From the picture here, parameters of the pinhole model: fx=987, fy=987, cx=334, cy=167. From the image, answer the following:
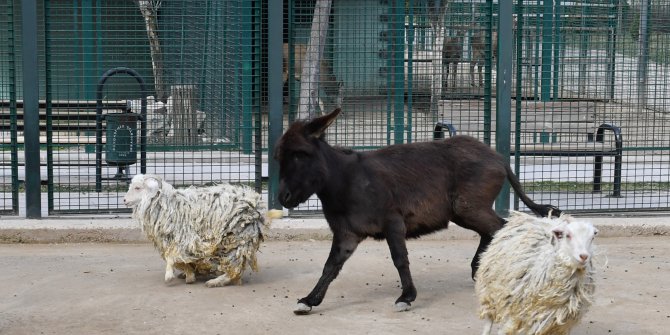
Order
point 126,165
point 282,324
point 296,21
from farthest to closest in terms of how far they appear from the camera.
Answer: point 126,165 → point 296,21 → point 282,324

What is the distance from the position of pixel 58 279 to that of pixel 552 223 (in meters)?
3.89

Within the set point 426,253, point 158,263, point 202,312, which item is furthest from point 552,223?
point 158,263

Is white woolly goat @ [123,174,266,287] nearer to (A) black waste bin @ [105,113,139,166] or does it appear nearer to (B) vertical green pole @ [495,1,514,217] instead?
(A) black waste bin @ [105,113,139,166]

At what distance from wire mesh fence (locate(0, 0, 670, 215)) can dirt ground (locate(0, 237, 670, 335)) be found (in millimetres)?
1232

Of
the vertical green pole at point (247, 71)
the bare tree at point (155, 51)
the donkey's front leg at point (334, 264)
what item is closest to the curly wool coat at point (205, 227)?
the donkey's front leg at point (334, 264)

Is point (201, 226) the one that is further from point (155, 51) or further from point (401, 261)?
point (155, 51)

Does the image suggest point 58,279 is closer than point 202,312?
No

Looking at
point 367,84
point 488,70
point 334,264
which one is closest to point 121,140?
point 367,84

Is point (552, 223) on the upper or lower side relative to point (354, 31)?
lower

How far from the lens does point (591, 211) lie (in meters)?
9.71

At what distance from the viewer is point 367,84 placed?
33.2ft

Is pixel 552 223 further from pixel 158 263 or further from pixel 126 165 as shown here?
pixel 126 165

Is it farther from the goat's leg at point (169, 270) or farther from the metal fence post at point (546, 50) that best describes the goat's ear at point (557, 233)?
the metal fence post at point (546, 50)

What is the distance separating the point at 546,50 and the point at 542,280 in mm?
5617
